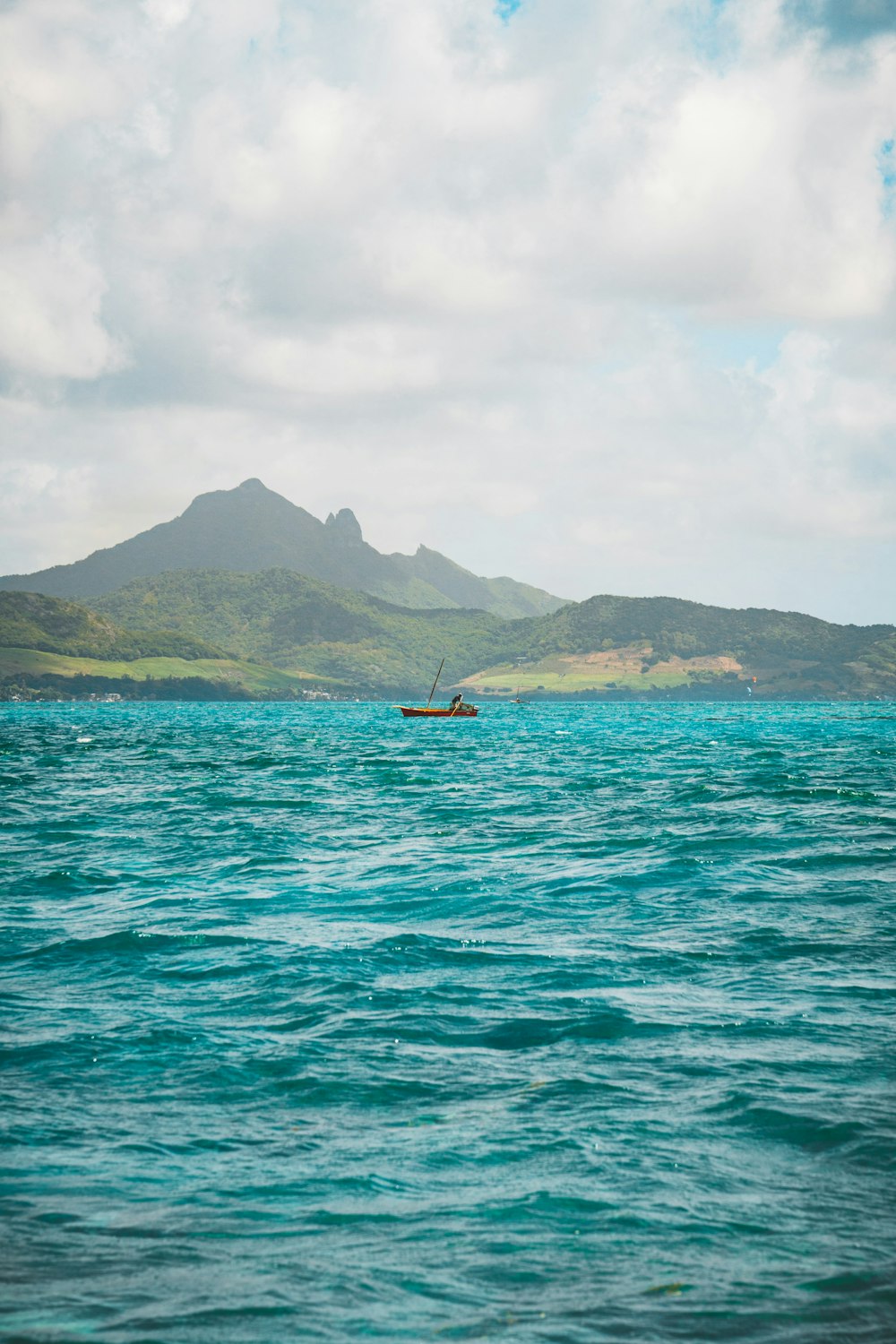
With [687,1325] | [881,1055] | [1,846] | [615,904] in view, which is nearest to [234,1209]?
[687,1325]

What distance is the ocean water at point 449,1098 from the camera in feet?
25.7

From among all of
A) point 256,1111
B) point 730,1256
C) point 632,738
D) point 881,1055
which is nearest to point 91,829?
point 256,1111

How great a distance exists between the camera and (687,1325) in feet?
24.2

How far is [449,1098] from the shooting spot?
1198 centimetres

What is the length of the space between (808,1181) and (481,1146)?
317 centimetres

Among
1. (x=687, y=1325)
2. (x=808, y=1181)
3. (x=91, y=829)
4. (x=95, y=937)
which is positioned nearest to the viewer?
(x=687, y=1325)

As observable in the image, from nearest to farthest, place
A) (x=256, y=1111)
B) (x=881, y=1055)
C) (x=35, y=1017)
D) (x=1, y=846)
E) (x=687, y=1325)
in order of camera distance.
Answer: (x=687, y=1325) < (x=256, y=1111) < (x=881, y=1055) < (x=35, y=1017) < (x=1, y=846)

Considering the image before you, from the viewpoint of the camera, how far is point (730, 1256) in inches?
333

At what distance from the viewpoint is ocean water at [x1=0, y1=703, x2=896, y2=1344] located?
25.7 feet

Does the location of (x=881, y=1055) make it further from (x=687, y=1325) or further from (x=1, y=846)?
(x=1, y=846)

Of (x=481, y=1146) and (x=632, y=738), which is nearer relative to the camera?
(x=481, y=1146)

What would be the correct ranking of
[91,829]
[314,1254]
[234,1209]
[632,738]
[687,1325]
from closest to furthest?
[687,1325], [314,1254], [234,1209], [91,829], [632,738]

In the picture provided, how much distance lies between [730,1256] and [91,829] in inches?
1317

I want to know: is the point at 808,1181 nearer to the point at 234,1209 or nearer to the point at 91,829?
the point at 234,1209
